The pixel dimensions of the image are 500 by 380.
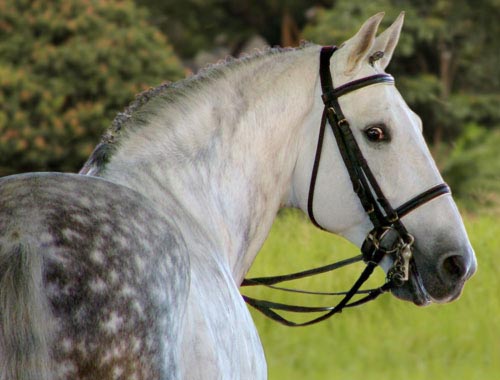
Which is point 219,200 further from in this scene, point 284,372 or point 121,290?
point 284,372

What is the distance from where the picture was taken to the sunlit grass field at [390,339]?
709 cm

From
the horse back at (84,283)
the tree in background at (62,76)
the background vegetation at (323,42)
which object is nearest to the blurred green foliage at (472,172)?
the background vegetation at (323,42)

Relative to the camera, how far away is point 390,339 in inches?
287

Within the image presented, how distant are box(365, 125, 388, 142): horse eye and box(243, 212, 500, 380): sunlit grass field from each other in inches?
143

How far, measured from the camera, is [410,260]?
3623 mm

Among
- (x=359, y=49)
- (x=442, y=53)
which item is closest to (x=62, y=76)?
(x=442, y=53)

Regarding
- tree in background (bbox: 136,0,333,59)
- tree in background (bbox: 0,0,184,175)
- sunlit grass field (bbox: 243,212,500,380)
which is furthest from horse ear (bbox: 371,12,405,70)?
tree in background (bbox: 136,0,333,59)

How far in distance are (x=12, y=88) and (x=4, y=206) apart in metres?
8.42

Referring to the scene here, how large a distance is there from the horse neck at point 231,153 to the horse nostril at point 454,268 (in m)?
0.62

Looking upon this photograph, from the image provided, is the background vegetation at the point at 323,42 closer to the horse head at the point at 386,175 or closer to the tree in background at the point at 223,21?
the tree in background at the point at 223,21

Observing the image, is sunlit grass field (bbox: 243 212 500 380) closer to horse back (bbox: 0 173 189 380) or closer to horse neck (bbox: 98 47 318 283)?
horse neck (bbox: 98 47 318 283)

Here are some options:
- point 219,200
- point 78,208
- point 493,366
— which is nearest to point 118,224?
point 78,208

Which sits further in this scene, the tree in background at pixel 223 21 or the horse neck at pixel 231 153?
the tree in background at pixel 223 21

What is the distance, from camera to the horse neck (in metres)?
3.30
